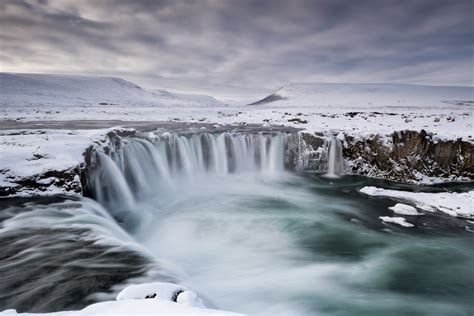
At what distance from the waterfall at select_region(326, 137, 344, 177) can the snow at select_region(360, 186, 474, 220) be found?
3912mm

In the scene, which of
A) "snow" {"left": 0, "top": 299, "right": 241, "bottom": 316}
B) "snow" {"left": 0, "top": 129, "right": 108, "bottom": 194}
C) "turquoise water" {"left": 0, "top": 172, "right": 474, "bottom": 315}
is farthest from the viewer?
"snow" {"left": 0, "top": 129, "right": 108, "bottom": 194}

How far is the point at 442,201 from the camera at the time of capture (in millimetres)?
10336

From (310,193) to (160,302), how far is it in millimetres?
11153

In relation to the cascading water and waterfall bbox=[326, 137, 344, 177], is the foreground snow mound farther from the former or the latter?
waterfall bbox=[326, 137, 344, 177]

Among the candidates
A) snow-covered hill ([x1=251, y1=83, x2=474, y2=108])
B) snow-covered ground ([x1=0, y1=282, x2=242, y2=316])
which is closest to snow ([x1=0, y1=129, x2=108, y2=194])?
snow-covered ground ([x1=0, y1=282, x2=242, y2=316])

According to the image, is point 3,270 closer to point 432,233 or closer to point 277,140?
point 432,233

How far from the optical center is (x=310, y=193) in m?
13.2

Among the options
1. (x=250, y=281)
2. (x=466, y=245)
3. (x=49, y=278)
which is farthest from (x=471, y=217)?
(x=49, y=278)

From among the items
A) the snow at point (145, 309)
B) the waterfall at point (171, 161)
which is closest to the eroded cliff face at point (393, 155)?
the waterfall at point (171, 161)

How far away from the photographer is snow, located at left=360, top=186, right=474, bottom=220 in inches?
379

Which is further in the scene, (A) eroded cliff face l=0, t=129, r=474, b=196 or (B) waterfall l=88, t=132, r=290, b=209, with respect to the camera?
(A) eroded cliff face l=0, t=129, r=474, b=196

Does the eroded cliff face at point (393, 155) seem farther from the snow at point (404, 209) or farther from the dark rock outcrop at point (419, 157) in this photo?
the snow at point (404, 209)

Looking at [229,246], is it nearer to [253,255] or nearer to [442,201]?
[253,255]

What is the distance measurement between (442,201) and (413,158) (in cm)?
434
